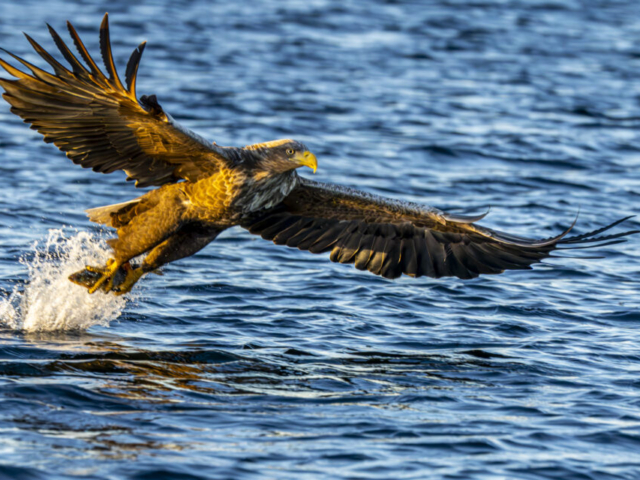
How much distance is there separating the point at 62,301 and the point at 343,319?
6.87ft

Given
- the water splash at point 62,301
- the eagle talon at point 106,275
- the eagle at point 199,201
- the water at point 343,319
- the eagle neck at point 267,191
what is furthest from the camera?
the water splash at point 62,301

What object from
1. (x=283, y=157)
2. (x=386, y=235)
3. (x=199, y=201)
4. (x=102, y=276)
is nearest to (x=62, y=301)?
(x=102, y=276)

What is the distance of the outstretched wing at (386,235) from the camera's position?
697cm

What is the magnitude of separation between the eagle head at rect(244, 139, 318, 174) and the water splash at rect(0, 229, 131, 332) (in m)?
1.68

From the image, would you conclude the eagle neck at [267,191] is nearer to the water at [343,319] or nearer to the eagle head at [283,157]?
the eagle head at [283,157]

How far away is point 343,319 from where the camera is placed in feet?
24.7

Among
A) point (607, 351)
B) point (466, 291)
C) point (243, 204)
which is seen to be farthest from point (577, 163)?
point (243, 204)

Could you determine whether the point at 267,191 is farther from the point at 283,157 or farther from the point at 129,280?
the point at 129,280

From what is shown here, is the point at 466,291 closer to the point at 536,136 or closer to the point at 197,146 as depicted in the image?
the point at 197,146

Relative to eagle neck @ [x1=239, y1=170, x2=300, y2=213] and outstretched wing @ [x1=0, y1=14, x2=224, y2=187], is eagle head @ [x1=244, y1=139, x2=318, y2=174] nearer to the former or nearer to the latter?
eagle neck @ [x1=239, y1=170, x2=300, y2=213]

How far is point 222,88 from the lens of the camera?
49.2 feet

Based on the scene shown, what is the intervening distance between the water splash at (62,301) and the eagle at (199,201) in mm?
313

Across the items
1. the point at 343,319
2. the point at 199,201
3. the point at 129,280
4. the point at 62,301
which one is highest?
the point at 199,201

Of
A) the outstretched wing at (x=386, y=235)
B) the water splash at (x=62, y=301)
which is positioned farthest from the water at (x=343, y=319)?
the outstretched wing at (x=386, y=235)
